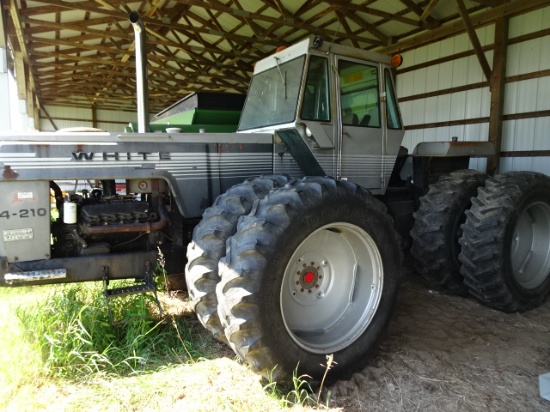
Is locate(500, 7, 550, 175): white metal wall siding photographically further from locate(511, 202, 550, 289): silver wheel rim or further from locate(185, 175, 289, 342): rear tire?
locate(185, 175, 289, 342): rear tire

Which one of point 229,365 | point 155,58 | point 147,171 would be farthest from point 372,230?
point 155,58

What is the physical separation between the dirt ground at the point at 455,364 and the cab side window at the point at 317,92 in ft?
6.37

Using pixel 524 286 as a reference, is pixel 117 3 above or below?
above

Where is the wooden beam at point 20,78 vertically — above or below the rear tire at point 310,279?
above

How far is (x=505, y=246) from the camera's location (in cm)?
380

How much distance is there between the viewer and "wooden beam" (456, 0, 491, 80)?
7605mm

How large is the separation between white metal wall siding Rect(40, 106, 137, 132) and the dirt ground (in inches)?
897

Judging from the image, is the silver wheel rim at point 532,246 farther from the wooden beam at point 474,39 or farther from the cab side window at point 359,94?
the wooden beam at point 474,39

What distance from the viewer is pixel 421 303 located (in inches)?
168

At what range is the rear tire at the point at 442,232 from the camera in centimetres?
406

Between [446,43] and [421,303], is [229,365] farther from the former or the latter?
[446,43]

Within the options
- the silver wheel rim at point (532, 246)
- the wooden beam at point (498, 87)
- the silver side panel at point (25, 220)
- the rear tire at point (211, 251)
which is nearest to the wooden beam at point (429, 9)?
the wooden beam at point (498, 87)

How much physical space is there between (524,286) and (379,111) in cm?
228

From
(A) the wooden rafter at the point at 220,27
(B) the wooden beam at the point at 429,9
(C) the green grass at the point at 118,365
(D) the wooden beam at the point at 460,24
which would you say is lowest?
(C) the green grass at the point at 118,365
